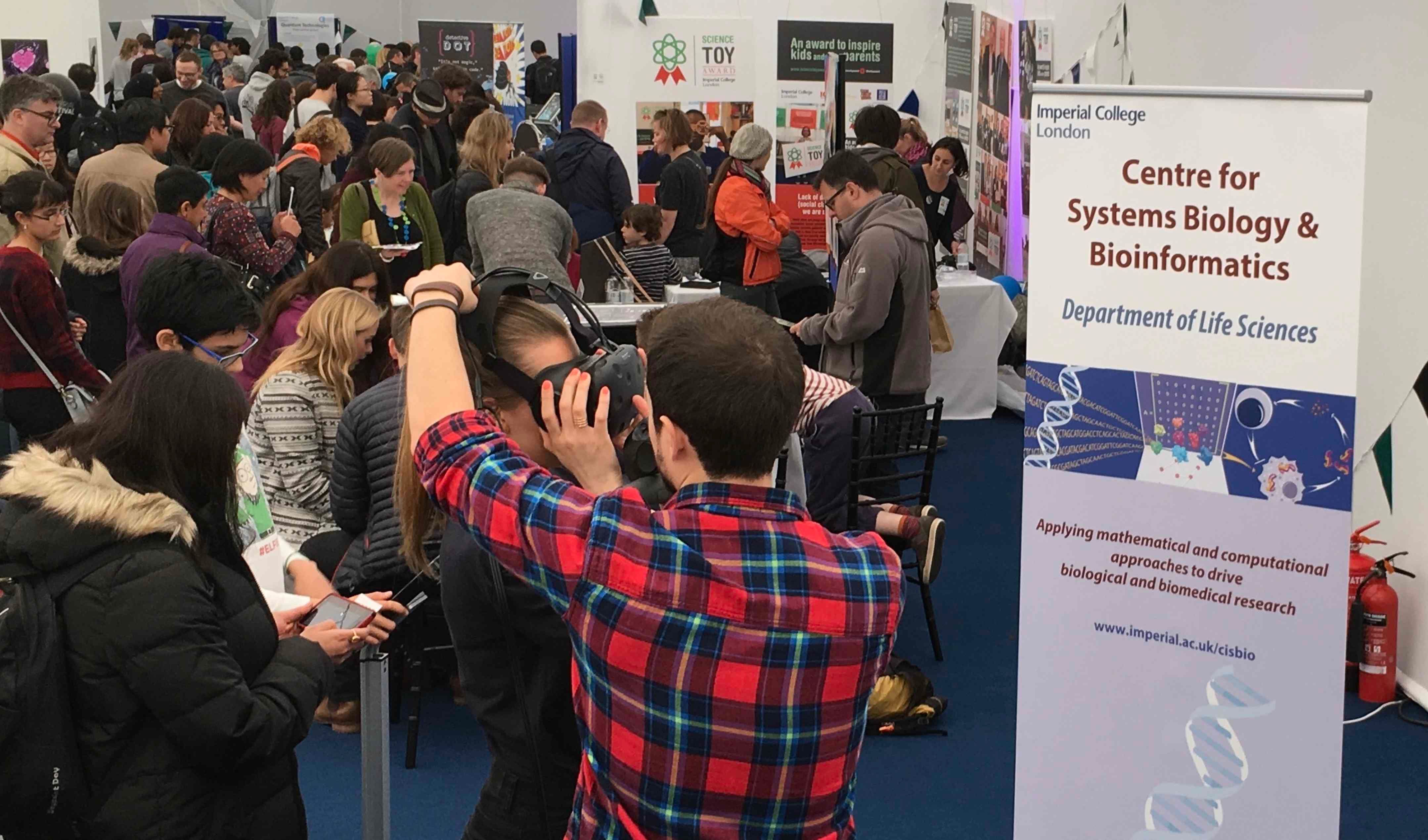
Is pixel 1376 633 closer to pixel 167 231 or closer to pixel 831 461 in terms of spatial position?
pixel 831 461

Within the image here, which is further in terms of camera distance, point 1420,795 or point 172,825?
point 1420,795

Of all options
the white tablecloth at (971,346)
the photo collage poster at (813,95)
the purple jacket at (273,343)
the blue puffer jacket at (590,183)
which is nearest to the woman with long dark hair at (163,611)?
the purple jacket at (273,343)

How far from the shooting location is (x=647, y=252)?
6504 mm

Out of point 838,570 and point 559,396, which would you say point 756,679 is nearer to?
point 838,570

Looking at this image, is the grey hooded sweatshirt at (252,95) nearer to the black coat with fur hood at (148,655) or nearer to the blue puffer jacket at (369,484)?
the blue puffer jacket at (369,484)

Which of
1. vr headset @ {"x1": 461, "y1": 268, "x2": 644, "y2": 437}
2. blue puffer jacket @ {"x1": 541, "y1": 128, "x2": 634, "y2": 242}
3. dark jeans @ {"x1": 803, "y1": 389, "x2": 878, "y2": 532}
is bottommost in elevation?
dark jeans @ {"x1": 803, "y1": 389, "x2": 878, "y2": 532}

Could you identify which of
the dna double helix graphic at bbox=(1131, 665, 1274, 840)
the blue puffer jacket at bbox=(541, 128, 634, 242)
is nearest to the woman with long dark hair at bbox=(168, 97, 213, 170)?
the blue puffer jacket at bbox=(541, 128, 634, 242)

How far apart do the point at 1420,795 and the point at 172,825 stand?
298 cm

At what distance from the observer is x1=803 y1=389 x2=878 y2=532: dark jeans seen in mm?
4395

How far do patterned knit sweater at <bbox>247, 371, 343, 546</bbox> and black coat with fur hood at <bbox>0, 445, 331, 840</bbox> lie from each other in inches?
68.9

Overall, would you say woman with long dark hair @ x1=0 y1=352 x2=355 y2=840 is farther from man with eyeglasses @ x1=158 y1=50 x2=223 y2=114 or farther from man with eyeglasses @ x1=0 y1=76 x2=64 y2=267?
man with eyeglasses @ x1=158 y1=50 x2=223 y2=114

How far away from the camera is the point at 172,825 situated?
1.88 meters

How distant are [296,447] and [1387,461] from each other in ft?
9.89

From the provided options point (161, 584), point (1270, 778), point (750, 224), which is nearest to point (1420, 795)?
point (1270, 778)
